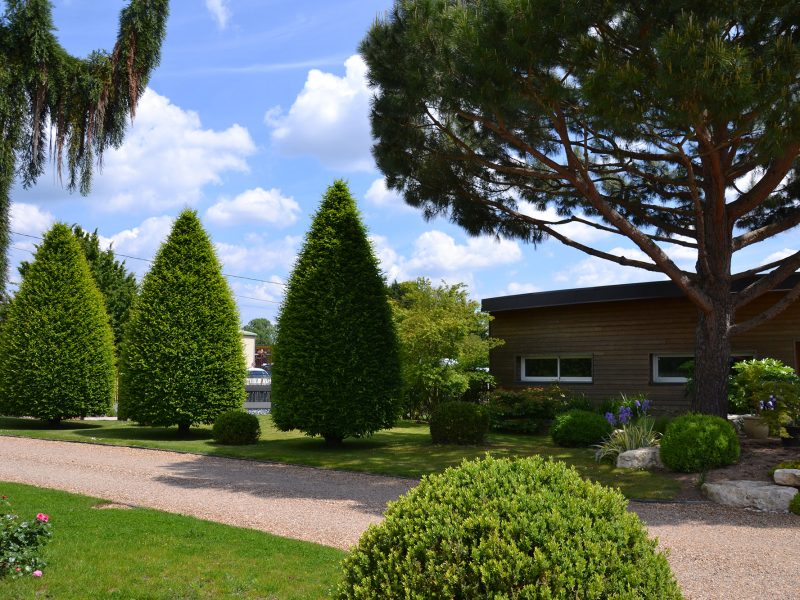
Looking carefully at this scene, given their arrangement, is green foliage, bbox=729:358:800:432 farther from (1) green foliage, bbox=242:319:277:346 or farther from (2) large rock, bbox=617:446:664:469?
(1) green foliage, bbox=242:319:277:346

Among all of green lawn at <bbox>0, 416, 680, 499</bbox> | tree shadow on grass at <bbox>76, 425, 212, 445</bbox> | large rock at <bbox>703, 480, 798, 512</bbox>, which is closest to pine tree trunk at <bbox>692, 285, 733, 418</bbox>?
green lawn at <bbox>0, 416, 680, 499</bbox>

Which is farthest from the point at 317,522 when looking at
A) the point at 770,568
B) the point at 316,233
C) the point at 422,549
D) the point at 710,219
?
the point at 710,219

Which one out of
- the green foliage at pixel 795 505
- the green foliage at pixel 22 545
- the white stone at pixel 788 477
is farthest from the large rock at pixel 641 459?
the green foliage at pixel 22 545

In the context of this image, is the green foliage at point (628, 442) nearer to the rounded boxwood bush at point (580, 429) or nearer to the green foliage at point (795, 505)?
the rounded boxwood bush at point (580, 429)

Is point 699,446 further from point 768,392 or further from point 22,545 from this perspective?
point 22,545

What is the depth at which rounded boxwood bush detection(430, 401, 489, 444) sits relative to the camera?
47.5 feet

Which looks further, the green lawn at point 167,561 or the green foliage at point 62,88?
the green foliage at point 62,88

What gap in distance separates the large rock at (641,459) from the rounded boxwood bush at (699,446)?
37 centimetres

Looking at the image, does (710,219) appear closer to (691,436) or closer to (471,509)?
(691,436)

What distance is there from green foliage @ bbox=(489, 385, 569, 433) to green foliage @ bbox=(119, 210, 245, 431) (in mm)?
6400

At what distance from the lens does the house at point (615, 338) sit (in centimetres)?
1560

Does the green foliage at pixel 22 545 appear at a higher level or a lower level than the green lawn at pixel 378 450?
higher

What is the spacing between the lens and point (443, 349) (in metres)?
19.7

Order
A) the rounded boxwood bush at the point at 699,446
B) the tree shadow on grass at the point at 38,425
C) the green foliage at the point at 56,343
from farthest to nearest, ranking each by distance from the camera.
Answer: the tree shadow on grass at the point at 38,425, the green foliage at the point at 56,343, the rounded boxwood bush at the point at 699,446
